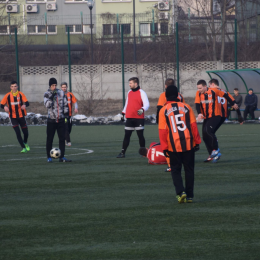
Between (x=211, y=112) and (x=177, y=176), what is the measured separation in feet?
15.2

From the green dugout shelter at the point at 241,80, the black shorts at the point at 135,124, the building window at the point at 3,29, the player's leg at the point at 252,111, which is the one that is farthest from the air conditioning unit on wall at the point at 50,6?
the black shorts at the point at 135,124

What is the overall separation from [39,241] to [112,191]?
2971mm

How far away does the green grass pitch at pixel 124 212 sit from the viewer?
4969 mm

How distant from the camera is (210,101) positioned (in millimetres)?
11383

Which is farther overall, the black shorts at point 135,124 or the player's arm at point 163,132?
the black shorts at point 135,124

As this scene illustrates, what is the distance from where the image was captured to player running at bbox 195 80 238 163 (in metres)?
11.3

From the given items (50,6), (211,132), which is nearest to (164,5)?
(50,6)

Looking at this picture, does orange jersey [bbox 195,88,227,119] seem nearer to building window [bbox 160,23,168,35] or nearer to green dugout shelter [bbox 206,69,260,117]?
green dugout shelter [bbox 206,69,260,117]

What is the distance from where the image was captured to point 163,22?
137 ft

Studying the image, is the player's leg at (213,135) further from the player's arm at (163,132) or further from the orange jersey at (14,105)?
the orange jersey at (14,105)

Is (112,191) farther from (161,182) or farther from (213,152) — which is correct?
(213,152)

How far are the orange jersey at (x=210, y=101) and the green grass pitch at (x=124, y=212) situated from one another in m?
1.15

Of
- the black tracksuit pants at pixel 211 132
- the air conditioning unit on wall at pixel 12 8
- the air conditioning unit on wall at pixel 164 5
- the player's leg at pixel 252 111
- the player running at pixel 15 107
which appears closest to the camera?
the black tracksuit pants at pixel 211 132

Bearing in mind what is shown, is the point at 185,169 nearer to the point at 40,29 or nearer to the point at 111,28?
the point at 111,28
